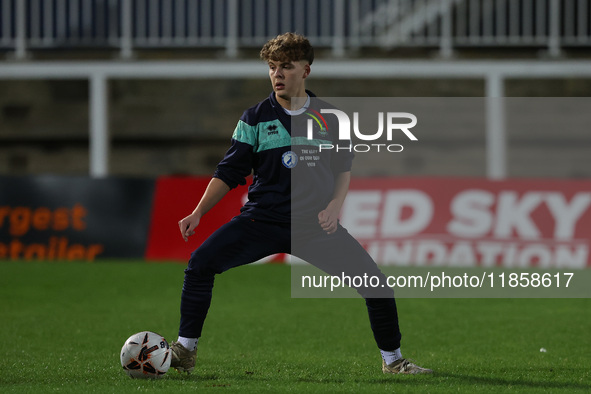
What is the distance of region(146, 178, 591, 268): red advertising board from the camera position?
1207cm

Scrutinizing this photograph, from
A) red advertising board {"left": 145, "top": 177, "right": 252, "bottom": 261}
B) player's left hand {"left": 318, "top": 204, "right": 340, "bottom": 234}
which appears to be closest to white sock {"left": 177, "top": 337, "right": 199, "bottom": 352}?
player's left hand {"left": 318, "top": 204, "right": 340, "bottom": 234}

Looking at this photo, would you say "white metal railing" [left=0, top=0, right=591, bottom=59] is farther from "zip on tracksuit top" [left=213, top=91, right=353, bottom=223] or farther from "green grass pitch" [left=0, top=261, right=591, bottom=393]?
"zip on tracksuit top" [left=213, top=91, right=353, bottom=223]

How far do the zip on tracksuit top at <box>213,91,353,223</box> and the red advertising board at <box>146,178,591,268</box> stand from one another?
23.3ft

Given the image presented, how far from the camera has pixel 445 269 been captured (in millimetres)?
11828

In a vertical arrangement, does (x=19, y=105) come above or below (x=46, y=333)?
above

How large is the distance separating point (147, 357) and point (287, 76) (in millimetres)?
1827

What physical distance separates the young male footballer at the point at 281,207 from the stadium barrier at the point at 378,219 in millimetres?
7001

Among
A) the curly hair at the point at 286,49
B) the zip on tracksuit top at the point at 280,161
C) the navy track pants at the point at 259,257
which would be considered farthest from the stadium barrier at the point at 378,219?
the curly hair at the point at 286,49

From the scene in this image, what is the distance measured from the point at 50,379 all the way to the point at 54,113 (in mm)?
12860

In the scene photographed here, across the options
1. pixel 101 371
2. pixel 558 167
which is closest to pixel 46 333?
pixel 101 371

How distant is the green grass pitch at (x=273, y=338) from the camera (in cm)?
516

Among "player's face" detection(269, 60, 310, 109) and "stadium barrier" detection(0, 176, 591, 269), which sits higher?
"player's face" detection(269, 60, 310, 109)

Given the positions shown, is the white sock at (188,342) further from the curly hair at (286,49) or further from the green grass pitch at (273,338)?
the curly hair at (286,49)

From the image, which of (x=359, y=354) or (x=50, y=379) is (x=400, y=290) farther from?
(x=50, y=379)
